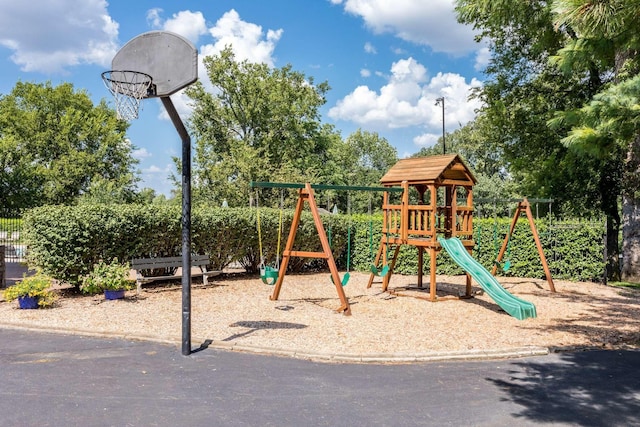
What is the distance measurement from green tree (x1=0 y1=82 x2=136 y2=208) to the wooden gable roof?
94.5ft

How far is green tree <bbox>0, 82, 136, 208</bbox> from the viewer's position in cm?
3575

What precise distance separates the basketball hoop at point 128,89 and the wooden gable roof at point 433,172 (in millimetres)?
5925

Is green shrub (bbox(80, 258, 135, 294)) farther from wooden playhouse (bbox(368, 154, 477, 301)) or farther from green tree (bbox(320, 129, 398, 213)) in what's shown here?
green tree (bbox(320, 129, 398, 213))

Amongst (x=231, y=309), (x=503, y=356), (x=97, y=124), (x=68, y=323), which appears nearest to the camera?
(x=503, y=356)

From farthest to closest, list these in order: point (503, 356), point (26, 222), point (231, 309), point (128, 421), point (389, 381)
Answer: point (26, 222) → point (231, 309) → point (503, 356) → point (389, 381) → point (128, 421)

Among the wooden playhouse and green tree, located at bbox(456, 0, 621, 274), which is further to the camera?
green tree, located at bbox(456, 0, 621, 274)

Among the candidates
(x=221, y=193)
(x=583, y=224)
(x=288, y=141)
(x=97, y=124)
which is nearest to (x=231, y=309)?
(x=583, y=224)

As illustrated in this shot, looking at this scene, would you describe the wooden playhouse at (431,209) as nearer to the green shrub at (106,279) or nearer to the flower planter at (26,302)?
the green shrub at (106,279)

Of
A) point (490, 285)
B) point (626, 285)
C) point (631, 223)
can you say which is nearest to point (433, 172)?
point (490, 285)

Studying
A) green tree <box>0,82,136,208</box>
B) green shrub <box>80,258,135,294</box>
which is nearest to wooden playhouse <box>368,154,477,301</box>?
green shrub <box>80,258,135,294</box>

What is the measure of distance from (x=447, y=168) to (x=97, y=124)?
34.3 meters

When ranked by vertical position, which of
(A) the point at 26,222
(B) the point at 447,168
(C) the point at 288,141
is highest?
(C) the point at 288,141

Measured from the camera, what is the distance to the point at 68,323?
737 cm

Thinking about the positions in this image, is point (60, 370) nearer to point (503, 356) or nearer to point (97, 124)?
point (503, 356)
